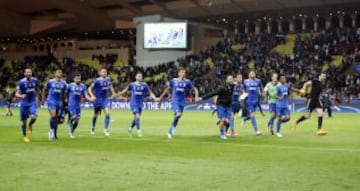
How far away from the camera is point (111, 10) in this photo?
71562 mm

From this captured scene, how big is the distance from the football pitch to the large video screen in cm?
4431

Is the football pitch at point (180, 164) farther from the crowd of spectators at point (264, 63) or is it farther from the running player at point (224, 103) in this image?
the crowd of spectators at point (264, 63)

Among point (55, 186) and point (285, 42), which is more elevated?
point (285, 42)

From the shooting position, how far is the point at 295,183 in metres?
9.73

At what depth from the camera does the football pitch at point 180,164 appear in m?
9.70

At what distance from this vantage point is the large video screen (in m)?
62.9

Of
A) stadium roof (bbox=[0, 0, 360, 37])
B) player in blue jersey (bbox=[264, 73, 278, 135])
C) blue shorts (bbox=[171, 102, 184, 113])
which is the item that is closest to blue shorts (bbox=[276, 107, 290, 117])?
player in blue jersey (bbox=[264, 73, 278, 135])

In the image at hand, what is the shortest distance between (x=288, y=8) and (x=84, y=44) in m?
32.4

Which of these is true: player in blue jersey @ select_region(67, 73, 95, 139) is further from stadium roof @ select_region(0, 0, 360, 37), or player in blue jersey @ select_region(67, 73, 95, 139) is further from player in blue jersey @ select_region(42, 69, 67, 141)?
stadium roof @ select_region(0, 0, 360, 37)

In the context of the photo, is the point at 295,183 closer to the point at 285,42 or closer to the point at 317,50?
the point at 317,50

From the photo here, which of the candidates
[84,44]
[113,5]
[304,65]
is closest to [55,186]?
[304,65]

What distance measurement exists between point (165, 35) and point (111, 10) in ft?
35.5

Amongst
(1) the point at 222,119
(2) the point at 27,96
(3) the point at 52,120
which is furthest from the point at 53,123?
(1) the point at 222,119

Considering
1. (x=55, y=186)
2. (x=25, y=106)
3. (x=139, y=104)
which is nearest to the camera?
(x=55, y=186)
